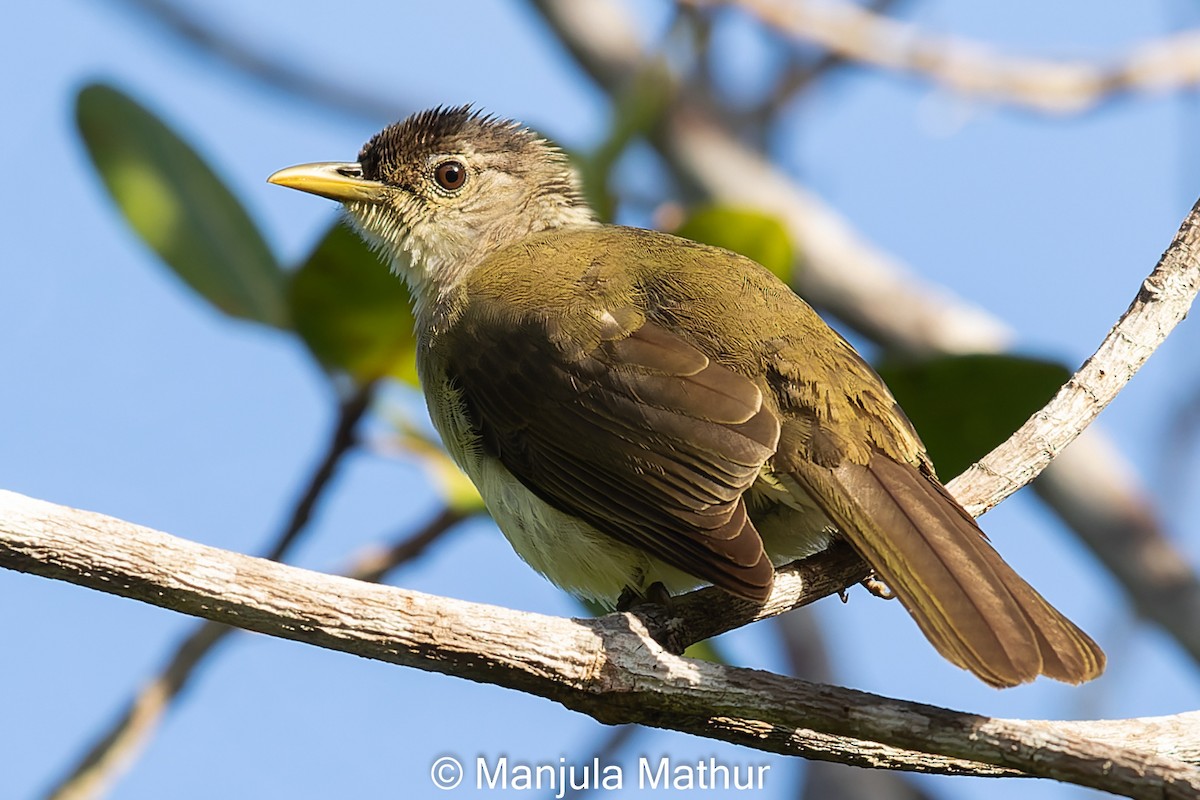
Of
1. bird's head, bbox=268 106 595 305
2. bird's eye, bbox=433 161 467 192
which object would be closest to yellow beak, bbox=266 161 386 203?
bird's head, bbox=268 106 595 305

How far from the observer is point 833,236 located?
733cm

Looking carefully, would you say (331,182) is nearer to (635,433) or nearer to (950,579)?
(635,433)

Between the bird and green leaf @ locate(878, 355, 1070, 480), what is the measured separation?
0.47 metres

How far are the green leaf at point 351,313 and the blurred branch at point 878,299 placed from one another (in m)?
1.43

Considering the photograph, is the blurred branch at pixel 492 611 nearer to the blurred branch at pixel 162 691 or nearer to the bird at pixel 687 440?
the bird at pixel 687 440

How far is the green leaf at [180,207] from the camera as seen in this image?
16.4ft

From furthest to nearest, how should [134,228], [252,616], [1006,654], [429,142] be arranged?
[429,142]
[134,228]
[1006,654]
[252,616]

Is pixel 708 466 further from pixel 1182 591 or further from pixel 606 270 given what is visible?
pixel 1182 591

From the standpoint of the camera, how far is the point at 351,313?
4.93 meters

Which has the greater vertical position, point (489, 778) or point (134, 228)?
point (134, 228)

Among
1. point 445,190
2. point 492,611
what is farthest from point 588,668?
point 445,190

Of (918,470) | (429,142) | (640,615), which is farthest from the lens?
(429,142)

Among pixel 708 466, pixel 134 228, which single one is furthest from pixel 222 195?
pixel 708 466

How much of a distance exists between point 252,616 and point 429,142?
280 cm
